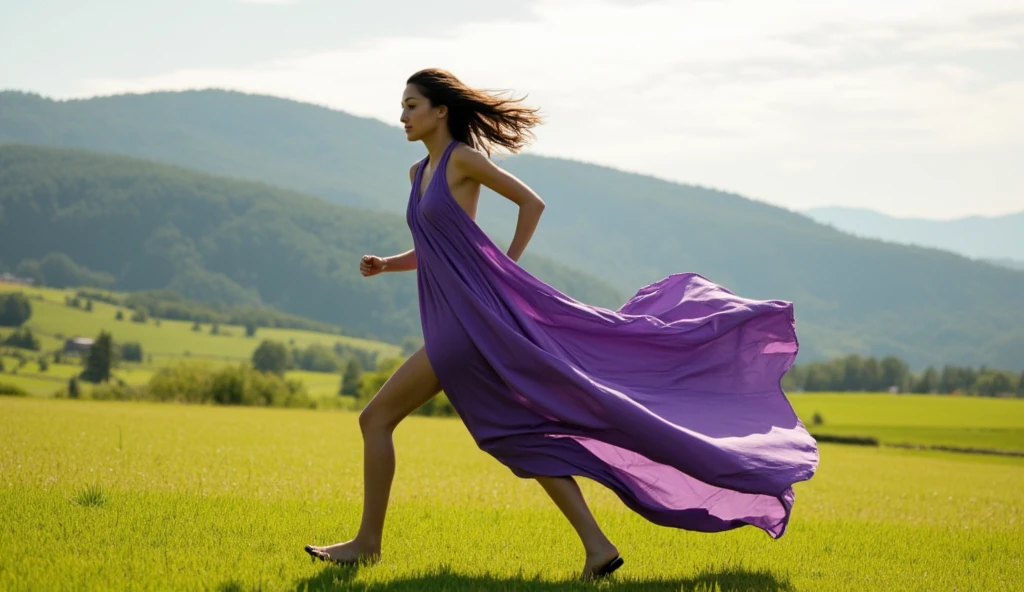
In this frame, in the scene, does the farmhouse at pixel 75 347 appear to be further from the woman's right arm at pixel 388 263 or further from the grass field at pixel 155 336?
the woman's right arm at pixel 388 263

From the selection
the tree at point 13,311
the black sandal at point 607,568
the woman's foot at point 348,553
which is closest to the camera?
the black sandal at point 607,568

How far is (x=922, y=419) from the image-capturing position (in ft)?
265

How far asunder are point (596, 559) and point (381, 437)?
171 cm

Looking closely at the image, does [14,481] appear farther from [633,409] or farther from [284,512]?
[633,409]

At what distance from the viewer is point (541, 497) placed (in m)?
14.1

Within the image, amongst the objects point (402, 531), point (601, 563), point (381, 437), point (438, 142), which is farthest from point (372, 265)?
point (601, 563)

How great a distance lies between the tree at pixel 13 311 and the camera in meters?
151

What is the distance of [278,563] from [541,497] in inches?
296

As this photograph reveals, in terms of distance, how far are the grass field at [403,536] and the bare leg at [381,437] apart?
0.22 meters

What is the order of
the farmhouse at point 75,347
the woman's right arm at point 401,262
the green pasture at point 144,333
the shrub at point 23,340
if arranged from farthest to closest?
the green pasture at point 144,333 < the shrub at point 23,340 < the farmhouse at point 75,347 < the woman's right arm at point 401,262

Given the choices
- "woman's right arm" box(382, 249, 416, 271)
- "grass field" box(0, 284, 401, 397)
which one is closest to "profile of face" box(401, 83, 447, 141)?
"woman's right arm" box(382, 249, 416, 271)

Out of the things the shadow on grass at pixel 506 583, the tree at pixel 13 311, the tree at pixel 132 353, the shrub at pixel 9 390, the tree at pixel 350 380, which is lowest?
the tree at pixel 132 353

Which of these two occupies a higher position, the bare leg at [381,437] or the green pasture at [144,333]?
the bare leg at [381,437]

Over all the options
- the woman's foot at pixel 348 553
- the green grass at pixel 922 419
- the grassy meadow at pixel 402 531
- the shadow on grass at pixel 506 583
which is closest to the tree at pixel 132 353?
the green grass at pixel 922 419
